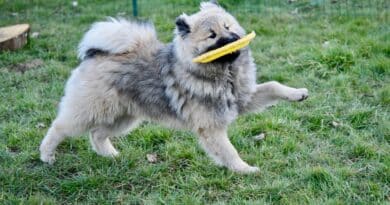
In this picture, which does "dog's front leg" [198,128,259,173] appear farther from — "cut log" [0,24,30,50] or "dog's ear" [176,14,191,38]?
"cut log" [0,24,30,50]

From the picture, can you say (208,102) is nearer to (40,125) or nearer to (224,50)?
(224,50)

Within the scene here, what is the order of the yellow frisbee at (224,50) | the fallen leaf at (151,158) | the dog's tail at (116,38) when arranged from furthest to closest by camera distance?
the fallen leaf at (151,158)
the dog's tail at (116,38)
the yellow frisbee at (224,50)

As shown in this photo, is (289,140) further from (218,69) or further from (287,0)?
(287,0)

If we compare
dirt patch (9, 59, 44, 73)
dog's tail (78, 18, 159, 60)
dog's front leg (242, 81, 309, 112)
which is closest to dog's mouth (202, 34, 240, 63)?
dog's front leg (242, 81, 309, 112)

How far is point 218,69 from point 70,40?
12.0 ft

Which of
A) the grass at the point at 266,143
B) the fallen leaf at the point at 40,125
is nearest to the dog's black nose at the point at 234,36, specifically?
the grass at the point at 266,143

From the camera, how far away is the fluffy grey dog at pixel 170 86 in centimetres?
358

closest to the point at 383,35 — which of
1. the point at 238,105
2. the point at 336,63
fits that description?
the point at 336,63

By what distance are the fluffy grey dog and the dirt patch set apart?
7.24 ft

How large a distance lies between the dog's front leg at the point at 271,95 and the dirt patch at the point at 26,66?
124 inches

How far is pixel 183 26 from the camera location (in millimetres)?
3555

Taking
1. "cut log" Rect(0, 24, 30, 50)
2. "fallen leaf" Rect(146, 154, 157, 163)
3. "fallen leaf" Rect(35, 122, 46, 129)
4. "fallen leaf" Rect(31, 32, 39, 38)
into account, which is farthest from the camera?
"fallen leaf" Rect(31, 32, 39, 38)

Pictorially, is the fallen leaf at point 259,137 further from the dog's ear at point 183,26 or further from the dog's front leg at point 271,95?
the dog's ear at point 183,26

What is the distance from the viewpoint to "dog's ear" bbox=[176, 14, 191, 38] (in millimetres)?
3541
